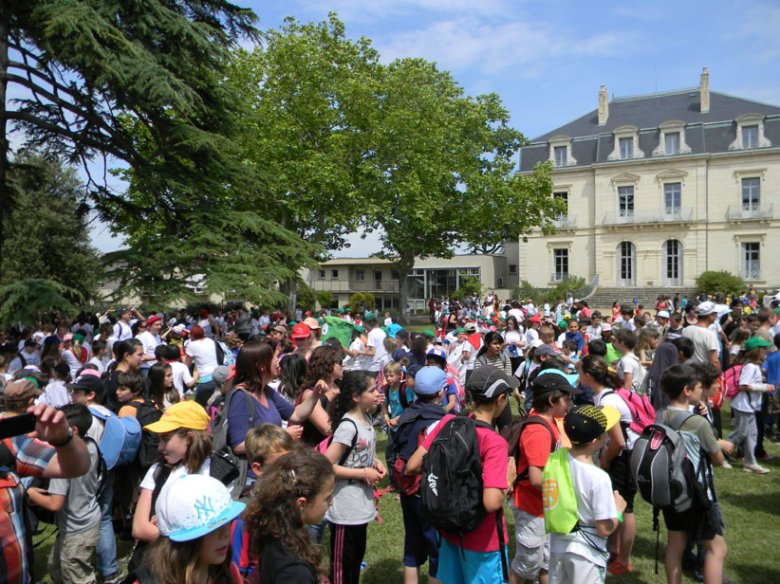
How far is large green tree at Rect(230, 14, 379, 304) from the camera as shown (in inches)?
1027

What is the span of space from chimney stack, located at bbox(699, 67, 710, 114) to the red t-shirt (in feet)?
165

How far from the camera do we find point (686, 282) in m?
44.2

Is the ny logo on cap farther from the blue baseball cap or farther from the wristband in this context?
the blue baseball cap

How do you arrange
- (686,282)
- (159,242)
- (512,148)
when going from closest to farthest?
(159,242) → (512,148) → (686,282)

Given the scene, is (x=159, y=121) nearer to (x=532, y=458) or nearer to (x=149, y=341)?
(x=149, y=341)

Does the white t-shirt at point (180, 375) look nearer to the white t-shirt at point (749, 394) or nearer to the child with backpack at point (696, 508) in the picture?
the child with backpack at point (696, 508)

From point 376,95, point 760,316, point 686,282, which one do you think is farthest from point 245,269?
point 686,282

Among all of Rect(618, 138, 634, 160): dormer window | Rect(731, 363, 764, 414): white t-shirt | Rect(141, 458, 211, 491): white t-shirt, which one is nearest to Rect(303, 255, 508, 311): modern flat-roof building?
Rect(618, 138, 634, 160): dormer window

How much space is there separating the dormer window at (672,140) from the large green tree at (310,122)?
89.6 feet

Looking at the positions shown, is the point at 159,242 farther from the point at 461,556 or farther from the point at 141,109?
the point at 461,556

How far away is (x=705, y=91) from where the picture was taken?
1813 inches

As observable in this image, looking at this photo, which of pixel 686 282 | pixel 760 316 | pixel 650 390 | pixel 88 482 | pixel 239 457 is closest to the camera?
pixel 239 457

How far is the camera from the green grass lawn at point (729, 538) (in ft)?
15.9

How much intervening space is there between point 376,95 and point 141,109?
16.2 metres
